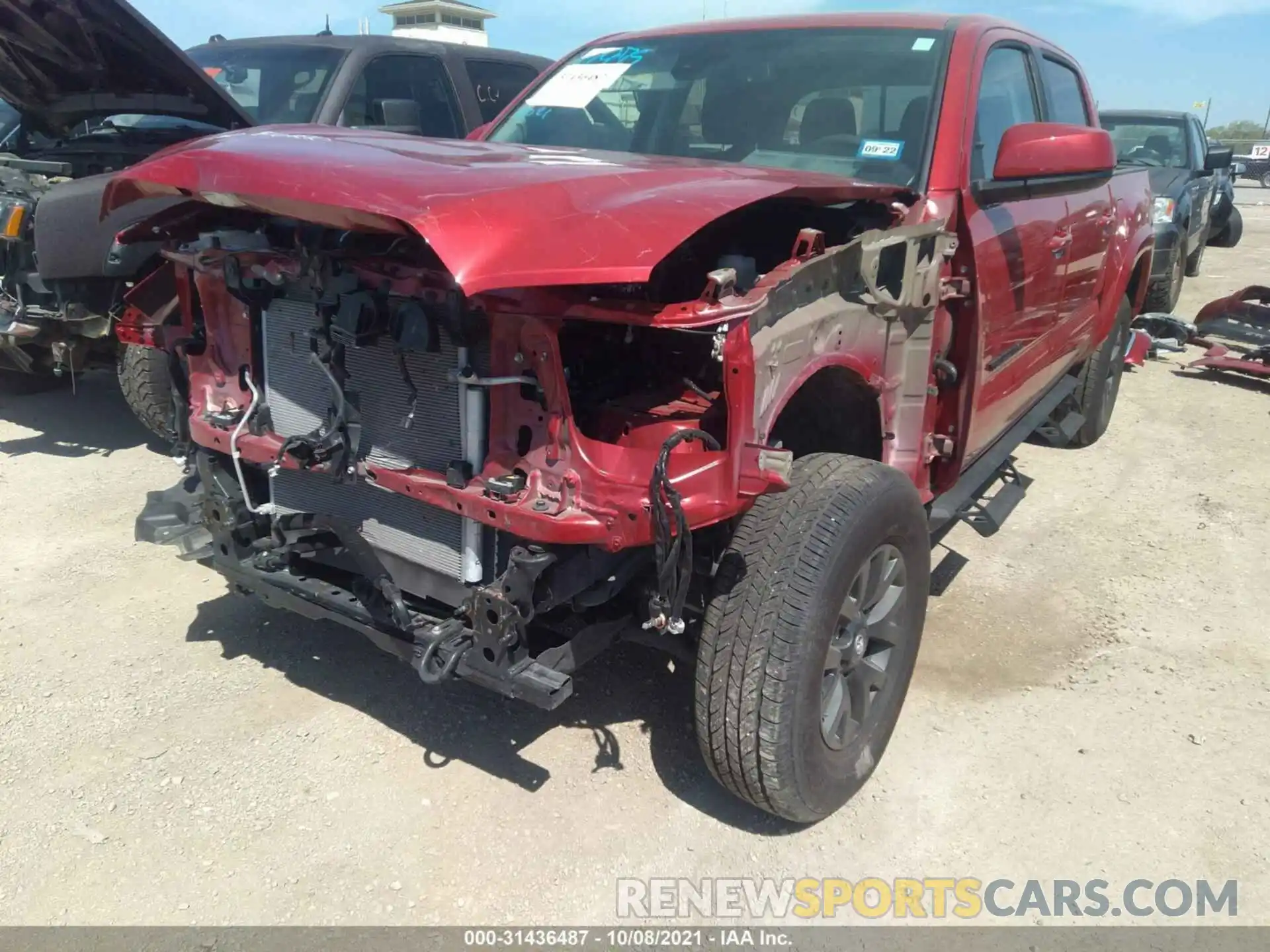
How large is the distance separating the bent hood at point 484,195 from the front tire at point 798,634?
2.47 feet

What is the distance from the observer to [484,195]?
1959 mm

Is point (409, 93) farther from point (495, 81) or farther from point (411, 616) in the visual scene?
point (411, 616)

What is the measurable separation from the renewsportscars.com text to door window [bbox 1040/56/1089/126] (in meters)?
3.18

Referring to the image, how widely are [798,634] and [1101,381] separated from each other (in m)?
4.21

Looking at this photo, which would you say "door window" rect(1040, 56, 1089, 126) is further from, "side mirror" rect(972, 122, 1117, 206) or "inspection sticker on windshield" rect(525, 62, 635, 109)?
"inspection sticker on windshield" rect(525, 62, 635, 109)

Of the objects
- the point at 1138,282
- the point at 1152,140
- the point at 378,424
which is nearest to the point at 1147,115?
the point at 1152,140

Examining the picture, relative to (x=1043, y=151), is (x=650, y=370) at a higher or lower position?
lower

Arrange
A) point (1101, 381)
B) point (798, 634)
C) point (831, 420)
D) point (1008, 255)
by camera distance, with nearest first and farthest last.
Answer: point (798, 634) → point (831, 420) → point (1008, 255) → point (1101, 381)

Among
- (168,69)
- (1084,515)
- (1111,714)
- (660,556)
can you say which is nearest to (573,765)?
(660,556)

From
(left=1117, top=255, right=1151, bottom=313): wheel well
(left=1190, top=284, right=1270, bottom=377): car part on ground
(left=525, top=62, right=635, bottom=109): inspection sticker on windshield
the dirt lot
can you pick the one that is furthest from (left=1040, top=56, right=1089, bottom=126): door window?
(left=1190, top=284, right=1270, bottom=377): car part on ground

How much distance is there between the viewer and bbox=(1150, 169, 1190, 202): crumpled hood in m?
9.35

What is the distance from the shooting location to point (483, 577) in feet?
8.04

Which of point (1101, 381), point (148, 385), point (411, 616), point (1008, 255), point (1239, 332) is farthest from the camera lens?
point (1239, 332)

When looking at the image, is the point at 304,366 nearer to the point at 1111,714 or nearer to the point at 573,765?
the point at 573,765
